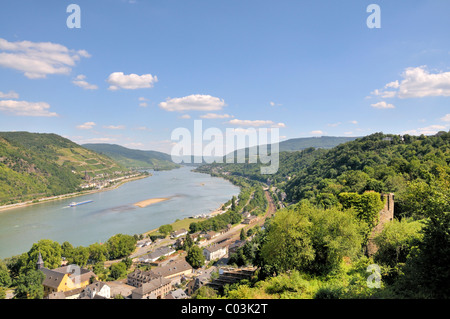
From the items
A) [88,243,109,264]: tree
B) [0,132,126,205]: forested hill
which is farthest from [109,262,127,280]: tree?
[0,132,126,205]: forested hill

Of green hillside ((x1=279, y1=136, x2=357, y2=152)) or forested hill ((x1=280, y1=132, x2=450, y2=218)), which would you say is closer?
forested hill ((x1=280, y1=132, x2=450, y2=218))

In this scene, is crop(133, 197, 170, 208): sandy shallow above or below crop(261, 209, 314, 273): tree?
below

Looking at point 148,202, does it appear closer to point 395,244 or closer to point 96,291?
point 96,291

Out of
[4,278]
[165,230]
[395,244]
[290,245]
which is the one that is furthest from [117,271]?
[395,244]

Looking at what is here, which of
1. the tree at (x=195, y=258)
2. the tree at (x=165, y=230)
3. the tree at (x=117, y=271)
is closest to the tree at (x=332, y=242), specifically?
the tree at (x=195, y=258)

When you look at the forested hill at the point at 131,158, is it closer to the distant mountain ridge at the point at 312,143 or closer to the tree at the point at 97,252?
the distant mountain ridge at the point at 312,143

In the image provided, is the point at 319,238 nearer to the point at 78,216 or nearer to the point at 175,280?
the point at 175,280

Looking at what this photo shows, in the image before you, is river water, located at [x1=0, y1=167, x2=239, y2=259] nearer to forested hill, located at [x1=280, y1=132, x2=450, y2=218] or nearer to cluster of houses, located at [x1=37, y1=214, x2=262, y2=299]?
cluster of houses, located at [x1=37, y1=214, x2=262, y2=299]

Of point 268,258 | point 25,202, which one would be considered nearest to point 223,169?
point 25,202
